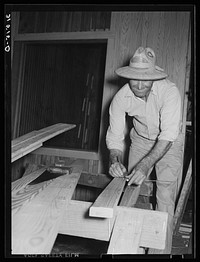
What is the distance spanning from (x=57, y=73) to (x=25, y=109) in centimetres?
129

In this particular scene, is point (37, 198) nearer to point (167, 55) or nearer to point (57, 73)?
point (167, 55)

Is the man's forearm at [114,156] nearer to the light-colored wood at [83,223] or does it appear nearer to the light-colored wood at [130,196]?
the light-colored wood at [130,196]

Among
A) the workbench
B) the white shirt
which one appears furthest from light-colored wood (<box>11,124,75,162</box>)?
the white shirt

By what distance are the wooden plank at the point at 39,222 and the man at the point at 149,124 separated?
520 millimetres

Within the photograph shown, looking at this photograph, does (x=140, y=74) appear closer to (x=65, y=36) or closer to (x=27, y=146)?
(x=27, y=146)

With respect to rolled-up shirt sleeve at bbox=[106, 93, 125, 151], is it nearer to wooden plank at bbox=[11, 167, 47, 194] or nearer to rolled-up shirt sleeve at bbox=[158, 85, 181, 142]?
rolled-up shirt sleeve at bbox=[158, 85, 181, 142]

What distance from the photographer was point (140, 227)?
1260mm

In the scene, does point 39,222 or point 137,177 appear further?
point 137,177

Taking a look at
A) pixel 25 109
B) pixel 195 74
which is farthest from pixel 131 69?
pixel 25 109

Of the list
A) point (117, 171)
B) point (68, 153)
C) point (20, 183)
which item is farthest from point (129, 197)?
point (68, 153)

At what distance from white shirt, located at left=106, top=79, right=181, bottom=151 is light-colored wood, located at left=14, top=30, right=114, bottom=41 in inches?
40.0

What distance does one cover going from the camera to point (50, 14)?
3.13 m

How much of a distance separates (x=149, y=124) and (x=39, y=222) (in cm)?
128
